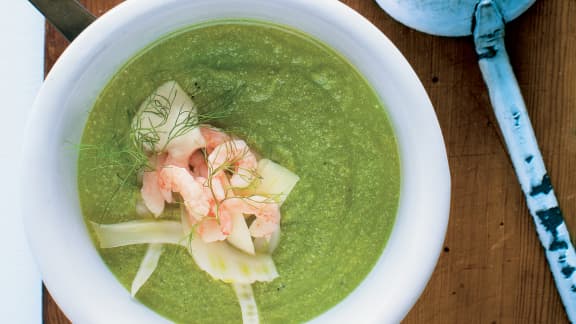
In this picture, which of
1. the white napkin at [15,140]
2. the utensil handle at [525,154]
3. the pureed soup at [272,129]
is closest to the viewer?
the pureed soup at [272,129]

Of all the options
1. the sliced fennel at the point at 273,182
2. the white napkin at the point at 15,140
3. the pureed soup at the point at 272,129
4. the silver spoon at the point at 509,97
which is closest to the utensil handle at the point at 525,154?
the silver spoon at the point at 509,97

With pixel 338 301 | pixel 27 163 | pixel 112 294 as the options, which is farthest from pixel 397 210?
pixel 27 163

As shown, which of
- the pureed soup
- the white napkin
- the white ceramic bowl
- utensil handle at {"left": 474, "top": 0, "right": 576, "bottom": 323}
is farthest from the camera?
the white napkin

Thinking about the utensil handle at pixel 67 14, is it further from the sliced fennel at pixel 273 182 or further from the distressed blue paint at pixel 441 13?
the distressed blue paint at pixel 441 13

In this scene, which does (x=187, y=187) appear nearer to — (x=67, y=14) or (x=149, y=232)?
(x=149, y=232)

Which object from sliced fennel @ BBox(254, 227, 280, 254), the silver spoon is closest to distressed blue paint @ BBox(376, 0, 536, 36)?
the silver spoon

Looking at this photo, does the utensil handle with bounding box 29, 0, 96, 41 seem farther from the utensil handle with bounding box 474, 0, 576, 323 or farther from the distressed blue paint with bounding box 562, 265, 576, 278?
the distressed blue paint with bounding box 562, 265, 576, 278
